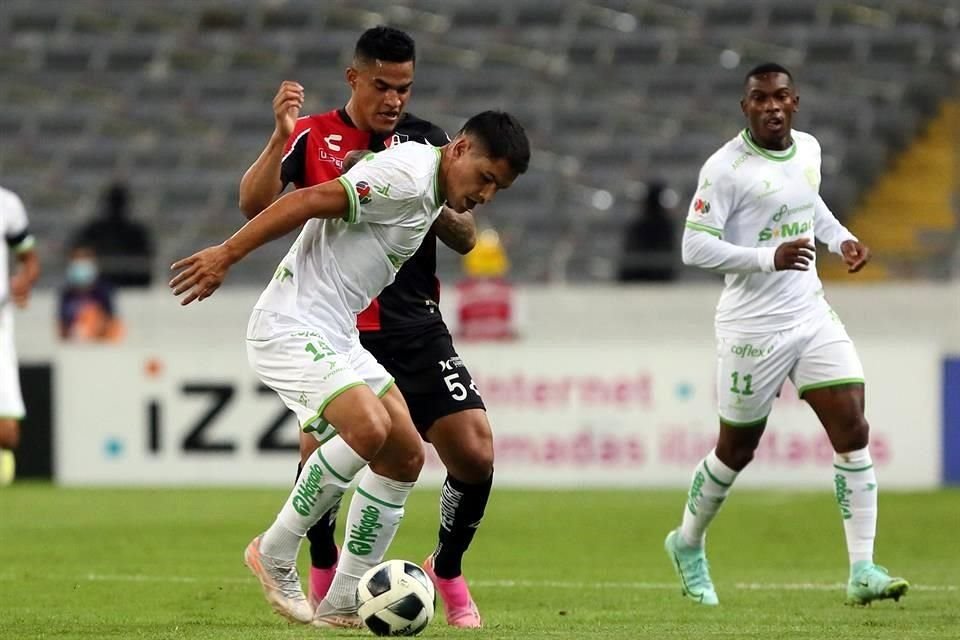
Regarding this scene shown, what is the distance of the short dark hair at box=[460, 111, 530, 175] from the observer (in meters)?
6.19

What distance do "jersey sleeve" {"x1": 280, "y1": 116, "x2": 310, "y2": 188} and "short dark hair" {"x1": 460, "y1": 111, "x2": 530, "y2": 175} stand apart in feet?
3.56

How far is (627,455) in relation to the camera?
51.8 ft

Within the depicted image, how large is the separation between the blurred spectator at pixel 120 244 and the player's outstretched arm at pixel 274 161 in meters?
11.7

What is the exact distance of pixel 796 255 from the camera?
7.63m

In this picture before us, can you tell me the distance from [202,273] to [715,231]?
2879 mm

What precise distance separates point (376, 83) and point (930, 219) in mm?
12751

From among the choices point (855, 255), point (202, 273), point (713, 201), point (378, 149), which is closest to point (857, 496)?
point (855, 255)

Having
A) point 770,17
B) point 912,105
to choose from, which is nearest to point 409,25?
point 770,17

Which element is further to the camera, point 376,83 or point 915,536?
point 915,536

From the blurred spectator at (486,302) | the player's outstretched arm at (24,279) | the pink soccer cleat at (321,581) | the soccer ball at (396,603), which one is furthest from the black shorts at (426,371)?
the blurred spectator at (486,302)

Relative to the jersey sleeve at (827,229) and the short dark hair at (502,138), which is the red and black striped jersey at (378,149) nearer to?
the short dark hair at (502,138)

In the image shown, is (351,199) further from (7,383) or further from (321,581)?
(7,383)

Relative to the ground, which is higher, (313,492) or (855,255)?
(855,255)

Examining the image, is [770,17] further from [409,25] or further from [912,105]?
[409,25]
